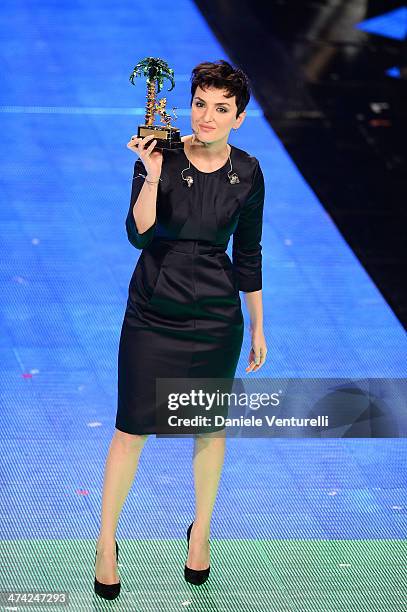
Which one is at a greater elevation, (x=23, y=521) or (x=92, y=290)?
(x=23, y=521)

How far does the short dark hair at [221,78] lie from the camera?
3.62m

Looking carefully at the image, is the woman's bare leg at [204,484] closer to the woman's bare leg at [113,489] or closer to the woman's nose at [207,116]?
the woman's bare leg at [113,489]

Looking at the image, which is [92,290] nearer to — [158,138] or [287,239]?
[287,239]

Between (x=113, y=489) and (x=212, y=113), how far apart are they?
3.96 ft

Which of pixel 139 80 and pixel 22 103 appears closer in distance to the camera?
pixel 22 103

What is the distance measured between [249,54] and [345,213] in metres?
2.63

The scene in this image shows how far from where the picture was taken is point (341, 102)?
8.80m

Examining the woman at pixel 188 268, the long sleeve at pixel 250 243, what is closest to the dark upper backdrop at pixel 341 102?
the long sleeve at pixel 250 243

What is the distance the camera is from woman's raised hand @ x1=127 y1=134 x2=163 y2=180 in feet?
11.5

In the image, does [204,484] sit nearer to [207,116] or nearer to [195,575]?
[195,575]

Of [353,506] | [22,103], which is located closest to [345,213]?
[22,103]

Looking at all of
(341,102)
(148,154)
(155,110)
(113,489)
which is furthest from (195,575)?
(341,102)

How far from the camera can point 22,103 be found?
8219mm

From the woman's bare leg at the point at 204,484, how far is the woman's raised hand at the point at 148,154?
91cm
